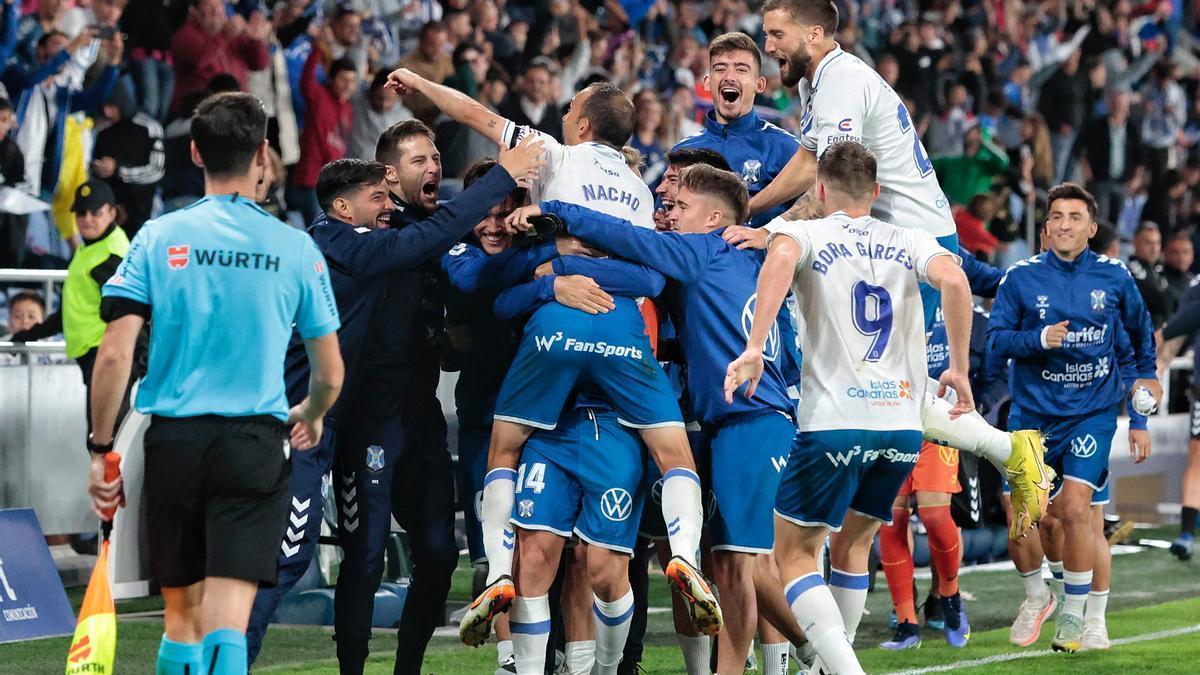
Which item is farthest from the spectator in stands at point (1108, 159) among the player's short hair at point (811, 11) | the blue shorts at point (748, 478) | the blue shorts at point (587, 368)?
the blue shorts at point (587, 368)

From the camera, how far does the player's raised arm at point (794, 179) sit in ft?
24.9

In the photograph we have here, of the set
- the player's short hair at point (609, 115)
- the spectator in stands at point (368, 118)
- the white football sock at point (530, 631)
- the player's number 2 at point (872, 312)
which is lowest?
the white football sock at point (530, 631)

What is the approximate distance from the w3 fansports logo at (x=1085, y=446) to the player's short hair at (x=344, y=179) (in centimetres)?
429

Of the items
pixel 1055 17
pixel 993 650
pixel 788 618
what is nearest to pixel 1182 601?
pixel 993 650

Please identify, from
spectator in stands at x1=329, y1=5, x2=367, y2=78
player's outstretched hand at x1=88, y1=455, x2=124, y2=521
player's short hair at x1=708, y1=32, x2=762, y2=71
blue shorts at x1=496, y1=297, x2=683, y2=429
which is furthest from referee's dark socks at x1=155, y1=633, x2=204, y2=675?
spectator in stands at x1=329, y1=5, x2=367, y2=78

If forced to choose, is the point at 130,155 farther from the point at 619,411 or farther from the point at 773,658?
the point at 773,658

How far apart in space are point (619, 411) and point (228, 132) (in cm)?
215

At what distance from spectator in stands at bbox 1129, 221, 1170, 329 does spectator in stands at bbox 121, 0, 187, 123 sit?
9204mm

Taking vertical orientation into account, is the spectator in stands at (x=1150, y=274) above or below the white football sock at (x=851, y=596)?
above

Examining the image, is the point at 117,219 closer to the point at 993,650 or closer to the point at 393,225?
the point at 393,225

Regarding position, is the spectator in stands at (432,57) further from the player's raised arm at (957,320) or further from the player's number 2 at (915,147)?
the player's raised arm at (957,320)

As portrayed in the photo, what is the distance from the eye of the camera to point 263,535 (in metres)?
5.27

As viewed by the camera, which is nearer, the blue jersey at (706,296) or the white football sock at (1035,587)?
the blue jersey at (706,296)

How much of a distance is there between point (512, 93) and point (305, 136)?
6.82ft
